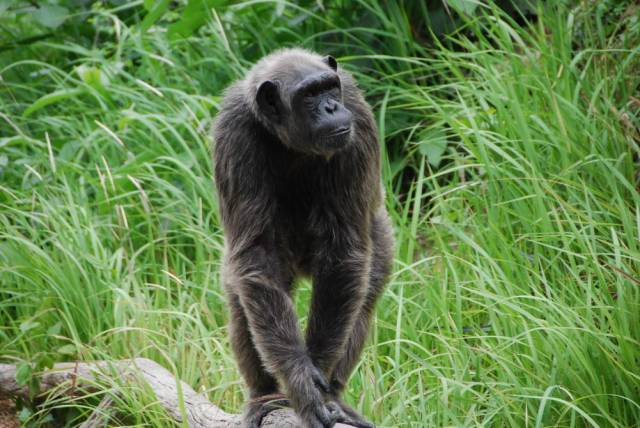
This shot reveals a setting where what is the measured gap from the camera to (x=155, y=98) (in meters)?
7.36

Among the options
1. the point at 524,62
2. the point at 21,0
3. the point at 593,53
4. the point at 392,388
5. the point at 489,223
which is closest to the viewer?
the point at 392,388

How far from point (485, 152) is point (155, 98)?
10.1 ft

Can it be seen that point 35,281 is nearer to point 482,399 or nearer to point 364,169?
point 364,169

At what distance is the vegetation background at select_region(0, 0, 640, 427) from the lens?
4.45 metres

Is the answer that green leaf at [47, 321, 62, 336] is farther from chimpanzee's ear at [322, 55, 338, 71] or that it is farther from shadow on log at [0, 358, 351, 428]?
chimpanzee's ear at [322, 55, 338, 71]

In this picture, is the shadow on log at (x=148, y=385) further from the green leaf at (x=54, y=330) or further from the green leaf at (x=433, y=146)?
the green leaf at (x=433, y=146)

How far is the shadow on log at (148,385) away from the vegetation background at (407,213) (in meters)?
0.11

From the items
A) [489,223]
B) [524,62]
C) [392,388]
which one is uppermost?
[524,62]

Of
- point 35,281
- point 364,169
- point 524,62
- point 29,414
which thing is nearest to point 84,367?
point 29,414

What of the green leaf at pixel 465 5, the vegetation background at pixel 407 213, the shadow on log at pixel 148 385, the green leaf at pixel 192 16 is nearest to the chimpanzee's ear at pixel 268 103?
the vegetation background at pixel 407 213

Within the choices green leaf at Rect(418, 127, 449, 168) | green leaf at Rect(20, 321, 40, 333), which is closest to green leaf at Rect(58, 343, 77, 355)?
green leaf at Rect(20, 321, 40, 333)

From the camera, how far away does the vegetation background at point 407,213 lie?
4449 mm

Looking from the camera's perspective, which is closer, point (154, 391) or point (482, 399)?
point (482, 399)

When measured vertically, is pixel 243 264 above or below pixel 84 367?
above
